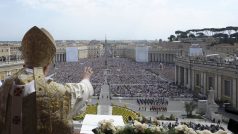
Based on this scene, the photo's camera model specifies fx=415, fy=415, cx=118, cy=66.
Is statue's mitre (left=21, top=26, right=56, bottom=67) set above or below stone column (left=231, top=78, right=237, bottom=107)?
above

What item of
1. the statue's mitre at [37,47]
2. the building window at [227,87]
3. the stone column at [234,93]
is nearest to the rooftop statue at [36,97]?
the statue's mitre at [37,47]

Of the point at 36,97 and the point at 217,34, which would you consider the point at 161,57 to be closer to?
the point at 217,34

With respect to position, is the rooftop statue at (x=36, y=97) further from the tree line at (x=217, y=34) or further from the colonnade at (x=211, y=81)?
the tree line at (x=217, y=34)

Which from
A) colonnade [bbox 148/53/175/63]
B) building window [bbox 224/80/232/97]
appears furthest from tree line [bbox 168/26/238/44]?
building window [bbox 224/80/232/97]

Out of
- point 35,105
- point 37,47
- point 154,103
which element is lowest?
point 154,103

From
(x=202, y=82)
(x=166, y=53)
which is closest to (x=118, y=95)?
(x=202, y=82)

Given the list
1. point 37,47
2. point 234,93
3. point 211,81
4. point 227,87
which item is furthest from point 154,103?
point 37,47

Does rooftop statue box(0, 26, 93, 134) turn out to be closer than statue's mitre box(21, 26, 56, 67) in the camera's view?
Yes

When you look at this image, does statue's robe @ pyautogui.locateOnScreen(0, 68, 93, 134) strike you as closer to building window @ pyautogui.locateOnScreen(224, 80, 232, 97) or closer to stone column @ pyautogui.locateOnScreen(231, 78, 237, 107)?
stone column @ pyautogui.locateOnScreen(231, 78, 237, 107)
